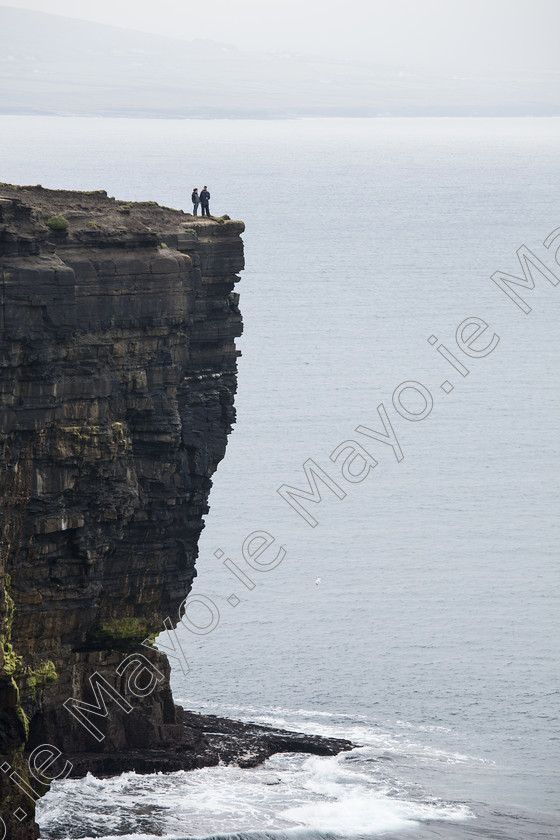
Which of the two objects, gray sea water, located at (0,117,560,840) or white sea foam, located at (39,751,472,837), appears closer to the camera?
white sea foam, located at (39,751,472,837)

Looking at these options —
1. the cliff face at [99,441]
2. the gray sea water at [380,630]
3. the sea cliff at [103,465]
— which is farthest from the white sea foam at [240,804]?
the cliff face at [99,441]

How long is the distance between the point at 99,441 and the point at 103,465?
1.33m

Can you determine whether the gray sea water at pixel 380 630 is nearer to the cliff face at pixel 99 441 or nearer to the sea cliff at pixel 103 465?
the sea cliff at pixel 103 465

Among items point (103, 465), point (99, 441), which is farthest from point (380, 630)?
point (99, 441)

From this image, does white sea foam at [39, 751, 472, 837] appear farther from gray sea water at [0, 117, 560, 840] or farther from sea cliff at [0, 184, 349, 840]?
sea cliff at [0, 184, 349, 840]

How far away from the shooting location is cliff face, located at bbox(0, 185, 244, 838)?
83.4 metres

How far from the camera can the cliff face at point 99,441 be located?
83375 millimetres

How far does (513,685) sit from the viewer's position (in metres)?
115

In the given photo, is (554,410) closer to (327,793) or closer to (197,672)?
(197,672)

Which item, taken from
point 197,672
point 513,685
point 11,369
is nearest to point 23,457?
point 11,369

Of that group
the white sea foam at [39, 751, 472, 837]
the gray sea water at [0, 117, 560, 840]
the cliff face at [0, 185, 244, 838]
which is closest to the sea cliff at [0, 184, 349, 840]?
the cliff face at [0, 185, 244, 838]

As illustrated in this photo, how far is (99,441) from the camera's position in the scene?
88.0 m

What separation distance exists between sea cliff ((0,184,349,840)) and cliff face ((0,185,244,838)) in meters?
0.09

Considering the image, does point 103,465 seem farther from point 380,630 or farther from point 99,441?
point 380,630
